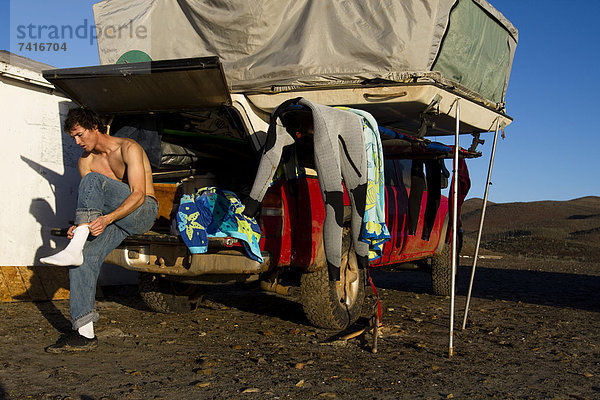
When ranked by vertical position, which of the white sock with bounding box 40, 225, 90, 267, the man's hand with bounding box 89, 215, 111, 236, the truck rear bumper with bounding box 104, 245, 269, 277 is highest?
the man's hand with bounding box 89, 215, 111, 236

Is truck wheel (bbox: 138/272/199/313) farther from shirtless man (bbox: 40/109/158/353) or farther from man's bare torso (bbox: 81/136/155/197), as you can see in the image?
man's bare torso (bbox: 81/136/155/197)

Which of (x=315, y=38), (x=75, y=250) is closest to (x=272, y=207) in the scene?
(x=75, y=250)

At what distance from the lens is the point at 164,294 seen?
230 inches

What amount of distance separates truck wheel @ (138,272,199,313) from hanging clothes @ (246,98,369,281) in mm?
1820

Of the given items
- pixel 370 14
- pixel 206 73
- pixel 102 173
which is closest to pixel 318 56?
pixel 370 14

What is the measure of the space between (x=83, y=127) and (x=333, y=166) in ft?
6.77

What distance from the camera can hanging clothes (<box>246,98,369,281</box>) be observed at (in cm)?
441

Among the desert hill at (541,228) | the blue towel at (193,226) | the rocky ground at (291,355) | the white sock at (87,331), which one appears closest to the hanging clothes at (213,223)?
the blue towel at (193,226)

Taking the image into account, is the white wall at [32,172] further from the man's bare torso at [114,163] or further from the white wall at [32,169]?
the man's bare torso at [114,163]

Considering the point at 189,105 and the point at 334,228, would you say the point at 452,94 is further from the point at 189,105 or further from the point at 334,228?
the point at 189,105

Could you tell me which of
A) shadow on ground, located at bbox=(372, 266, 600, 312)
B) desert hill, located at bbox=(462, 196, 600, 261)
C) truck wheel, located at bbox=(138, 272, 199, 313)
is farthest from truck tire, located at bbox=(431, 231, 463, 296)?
desert hill, located at bbox=(462, 196, 600, 261)

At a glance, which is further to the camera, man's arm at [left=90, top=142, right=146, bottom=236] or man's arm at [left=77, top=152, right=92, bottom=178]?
man's arm at [left=77, top=152, right=92, bottom=178]

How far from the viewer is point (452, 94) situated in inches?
217

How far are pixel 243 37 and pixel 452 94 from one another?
2.22 meters
